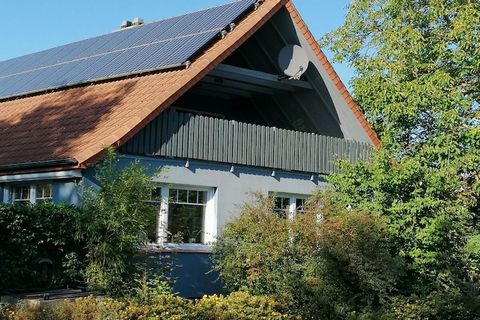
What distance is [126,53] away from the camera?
1931 cm

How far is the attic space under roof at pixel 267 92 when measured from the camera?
19.2 meters

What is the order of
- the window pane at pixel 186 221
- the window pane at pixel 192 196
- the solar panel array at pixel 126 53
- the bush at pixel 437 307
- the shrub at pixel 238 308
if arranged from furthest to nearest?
1. the solar panel array at pixel 126 53
2. the window pane at pixel 192 196
3. the window pane at pixel 186 221
4. the bush at pixel 437 307
5. the shrub at pixel 238 308

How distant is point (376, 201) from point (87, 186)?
20.6 feet

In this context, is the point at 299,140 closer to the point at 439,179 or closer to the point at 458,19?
the point at 439,179

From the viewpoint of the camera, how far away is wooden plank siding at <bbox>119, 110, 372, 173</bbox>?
15.8 m

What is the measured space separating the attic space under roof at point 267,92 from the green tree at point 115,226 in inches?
248

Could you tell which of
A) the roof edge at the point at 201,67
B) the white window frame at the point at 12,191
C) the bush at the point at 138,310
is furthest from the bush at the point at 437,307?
the white window frame at the point at 12,191

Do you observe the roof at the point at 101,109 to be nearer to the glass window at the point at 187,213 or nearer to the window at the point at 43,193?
the window at the point at 43,193

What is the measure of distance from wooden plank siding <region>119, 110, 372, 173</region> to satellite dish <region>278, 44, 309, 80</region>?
154 centimetres

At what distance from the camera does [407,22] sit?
2202 cm

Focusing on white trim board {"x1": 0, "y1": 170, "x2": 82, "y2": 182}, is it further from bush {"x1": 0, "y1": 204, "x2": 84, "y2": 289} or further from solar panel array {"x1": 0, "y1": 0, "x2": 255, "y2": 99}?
solar panel array {"x1": 0, "y1": 0, "x2": 255, "y2": 99}

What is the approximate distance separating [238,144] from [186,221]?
228 cm

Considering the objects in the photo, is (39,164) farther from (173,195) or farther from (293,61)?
(293,61)

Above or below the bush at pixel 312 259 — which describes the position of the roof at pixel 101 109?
above
